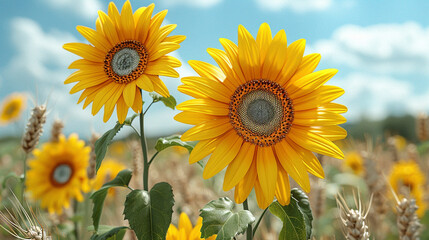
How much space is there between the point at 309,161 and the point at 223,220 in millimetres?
533

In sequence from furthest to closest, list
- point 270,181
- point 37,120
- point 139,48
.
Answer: point 37,120 < point 139,48 < point 270,181

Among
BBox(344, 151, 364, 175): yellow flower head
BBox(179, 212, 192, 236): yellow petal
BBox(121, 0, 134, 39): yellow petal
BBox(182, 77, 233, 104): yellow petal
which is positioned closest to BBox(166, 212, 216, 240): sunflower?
BBox(179, 212, 192, 236): yellow petal

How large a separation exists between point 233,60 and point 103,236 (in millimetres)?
1152

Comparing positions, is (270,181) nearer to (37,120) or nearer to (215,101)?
(215,101)

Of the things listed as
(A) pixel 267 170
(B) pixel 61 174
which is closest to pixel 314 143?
(A) pixel 267 170

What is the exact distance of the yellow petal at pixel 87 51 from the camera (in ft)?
7.70

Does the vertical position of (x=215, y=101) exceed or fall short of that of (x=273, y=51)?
it falls short

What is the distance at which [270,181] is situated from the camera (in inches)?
75.9

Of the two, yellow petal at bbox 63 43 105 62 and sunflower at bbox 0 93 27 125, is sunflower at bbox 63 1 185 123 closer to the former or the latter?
yellow petal at bbox 63 43 105 62

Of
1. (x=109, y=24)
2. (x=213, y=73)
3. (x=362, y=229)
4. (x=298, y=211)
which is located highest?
(x=109, y=24)

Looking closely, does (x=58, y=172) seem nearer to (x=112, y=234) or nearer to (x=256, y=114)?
(x=112, y=234)

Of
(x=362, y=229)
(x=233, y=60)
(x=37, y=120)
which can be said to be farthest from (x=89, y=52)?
(x=362, y=229)

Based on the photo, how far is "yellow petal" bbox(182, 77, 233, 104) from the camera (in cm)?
196

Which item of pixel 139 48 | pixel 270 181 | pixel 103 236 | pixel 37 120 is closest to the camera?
pixel 270 181
